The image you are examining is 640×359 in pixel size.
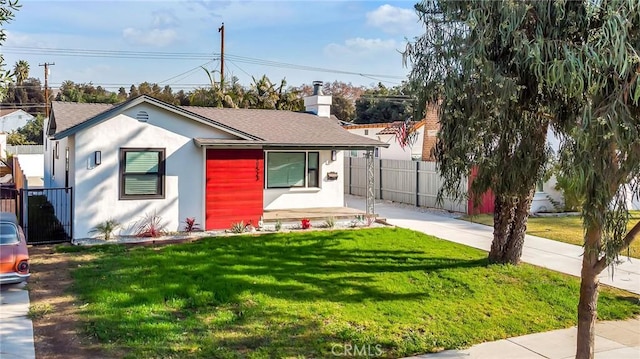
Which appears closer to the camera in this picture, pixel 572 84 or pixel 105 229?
pixel 572 84

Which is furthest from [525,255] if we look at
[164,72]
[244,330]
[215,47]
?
[164,72]

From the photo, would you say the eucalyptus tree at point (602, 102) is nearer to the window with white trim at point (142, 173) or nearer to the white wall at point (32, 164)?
the window with white trim at point (142, 173)

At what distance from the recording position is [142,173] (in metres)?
12.7

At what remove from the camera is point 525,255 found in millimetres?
11805

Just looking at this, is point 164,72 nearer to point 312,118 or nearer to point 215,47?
point 215,47

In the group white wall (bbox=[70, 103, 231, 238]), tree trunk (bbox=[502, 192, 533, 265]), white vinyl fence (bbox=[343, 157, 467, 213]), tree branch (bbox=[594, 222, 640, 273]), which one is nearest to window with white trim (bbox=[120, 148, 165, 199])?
white wall (bbox=[70, 103, 231, 238])

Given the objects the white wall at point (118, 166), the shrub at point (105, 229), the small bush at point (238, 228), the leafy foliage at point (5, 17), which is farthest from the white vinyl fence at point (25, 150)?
the leafy foliage at point (5, 17)

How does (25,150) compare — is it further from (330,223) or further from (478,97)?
(478,97)

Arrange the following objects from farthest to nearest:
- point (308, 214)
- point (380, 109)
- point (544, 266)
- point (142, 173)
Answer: point (380, 109) < point (308, 214) < point (142, 173) < point (544, 266)

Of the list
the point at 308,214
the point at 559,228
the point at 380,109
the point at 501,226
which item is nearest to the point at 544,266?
the point at 501,226

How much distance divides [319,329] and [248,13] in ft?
29.2

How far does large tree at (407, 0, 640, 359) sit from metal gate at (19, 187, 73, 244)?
10.4 m

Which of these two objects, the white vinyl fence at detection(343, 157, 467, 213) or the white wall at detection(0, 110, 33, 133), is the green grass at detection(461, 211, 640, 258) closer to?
the white vinyl fence at detection(343, 157, 467, 213)

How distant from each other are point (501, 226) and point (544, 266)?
1548mm
